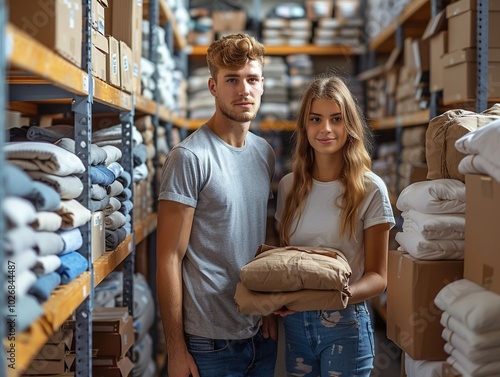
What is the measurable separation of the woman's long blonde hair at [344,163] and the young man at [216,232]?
13 centimetres

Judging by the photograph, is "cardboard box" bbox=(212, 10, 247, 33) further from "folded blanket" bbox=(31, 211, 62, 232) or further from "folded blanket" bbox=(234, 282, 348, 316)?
"folded blanket" bbox=(31, 211, 62, 232)

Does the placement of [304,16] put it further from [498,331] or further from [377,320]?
[498,331]

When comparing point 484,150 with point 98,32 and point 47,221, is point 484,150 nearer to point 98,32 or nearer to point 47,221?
point 47,221

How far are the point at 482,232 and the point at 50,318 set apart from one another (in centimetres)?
130

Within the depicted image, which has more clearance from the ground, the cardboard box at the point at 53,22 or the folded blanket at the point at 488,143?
the cardboard box at the point at 53,22

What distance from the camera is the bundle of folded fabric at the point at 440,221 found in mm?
2361

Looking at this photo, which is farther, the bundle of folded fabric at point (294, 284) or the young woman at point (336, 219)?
the young woman at point (336, 219)

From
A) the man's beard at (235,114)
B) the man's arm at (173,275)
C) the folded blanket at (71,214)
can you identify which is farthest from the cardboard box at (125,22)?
the folded blanket at (71,214)

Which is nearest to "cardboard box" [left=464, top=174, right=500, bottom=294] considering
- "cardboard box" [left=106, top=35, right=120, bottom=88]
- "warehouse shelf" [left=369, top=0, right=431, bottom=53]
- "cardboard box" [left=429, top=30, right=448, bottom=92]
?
"cardboard box" [left=106, top=35, right=120, bottom=88]

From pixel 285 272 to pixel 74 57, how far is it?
949mm

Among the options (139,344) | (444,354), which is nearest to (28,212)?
(444,354)

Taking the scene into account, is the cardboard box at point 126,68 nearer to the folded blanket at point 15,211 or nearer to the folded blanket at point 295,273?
the folded blanket at point 295,273

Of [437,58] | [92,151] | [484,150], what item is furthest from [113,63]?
[437,58]

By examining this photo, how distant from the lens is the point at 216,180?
95.0 inches
